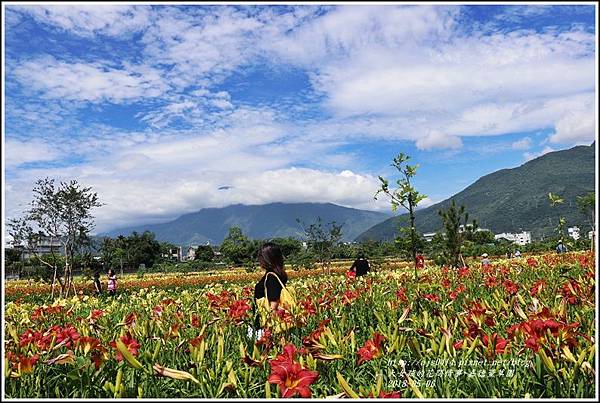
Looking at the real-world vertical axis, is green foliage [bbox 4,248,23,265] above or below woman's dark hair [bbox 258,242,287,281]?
above

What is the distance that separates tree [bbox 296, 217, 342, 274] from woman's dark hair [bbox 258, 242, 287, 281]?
19.4 meters

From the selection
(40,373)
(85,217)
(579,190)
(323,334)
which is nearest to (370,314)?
(323,334)

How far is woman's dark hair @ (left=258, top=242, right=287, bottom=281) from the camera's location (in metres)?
4.08

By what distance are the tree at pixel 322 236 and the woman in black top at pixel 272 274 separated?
19.4 m

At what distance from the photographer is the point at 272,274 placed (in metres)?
3.81

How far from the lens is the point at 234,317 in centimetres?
300

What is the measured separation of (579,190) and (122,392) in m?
188

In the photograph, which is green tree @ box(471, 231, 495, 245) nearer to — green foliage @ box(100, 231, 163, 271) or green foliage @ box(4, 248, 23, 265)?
green foliage @ box(4, 248, 23, 265)

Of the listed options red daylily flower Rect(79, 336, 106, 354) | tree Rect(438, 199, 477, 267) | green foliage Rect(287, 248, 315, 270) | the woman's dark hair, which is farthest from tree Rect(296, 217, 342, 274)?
red daylily flower Rect(79, 336, 106, 354)

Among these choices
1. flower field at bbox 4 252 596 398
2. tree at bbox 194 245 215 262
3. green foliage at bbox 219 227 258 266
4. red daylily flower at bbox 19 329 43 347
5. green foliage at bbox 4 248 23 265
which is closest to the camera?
flower field at bbox 4 252 596 398

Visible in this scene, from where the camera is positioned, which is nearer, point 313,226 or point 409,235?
point 409,235

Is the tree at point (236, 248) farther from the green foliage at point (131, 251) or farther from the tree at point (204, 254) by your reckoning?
the green foliage at point (131, 251)

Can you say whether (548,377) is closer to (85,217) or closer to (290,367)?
(290,367)

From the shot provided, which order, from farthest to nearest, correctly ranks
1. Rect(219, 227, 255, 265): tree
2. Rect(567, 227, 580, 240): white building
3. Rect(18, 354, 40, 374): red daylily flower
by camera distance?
Rect(219, 227, 255, 265): tree → Rect(567, 227, 580, 240): white building → Rect(18, 354, 40, 374): red daylily flower
